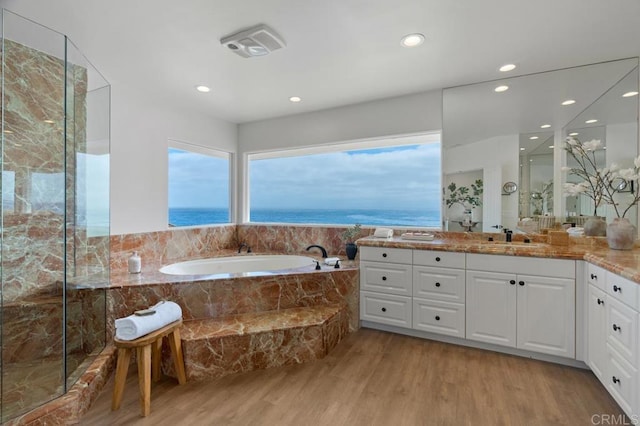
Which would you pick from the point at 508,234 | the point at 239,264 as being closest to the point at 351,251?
the point at 239,264

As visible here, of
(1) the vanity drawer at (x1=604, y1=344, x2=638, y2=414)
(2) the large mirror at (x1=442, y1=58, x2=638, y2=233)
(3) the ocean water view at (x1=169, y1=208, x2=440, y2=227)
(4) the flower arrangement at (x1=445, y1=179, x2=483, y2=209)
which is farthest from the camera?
(3) the ocean water view at (x1=169, y1=208, x2=440, y2=227)

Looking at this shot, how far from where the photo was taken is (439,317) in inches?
106

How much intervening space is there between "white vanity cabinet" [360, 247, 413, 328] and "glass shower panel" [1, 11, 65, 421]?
2.50 meters

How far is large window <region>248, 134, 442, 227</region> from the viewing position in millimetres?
3641

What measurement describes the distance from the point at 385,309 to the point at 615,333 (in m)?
1.65

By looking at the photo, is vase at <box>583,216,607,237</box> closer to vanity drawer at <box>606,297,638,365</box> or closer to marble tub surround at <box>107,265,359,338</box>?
vanity drawer at <box>606,297,638,365</box>

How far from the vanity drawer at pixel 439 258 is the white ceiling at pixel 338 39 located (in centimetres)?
171

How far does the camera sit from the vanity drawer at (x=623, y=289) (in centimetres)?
156

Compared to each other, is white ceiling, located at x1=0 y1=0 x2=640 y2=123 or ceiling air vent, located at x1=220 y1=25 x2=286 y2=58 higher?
white ceiling, located at x1=0 y1=0 x2=640 y2=123

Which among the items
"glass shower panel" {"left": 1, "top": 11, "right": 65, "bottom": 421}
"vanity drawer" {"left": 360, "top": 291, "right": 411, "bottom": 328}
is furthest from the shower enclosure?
"vanity drawer" {"left": 360, "top": 291, "right": 411, "bottom": 328}

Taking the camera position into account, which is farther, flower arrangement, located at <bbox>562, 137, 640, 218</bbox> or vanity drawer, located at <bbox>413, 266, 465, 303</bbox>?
vanity drawer, located at <bbox>413, 266, 465, 303</bbox>

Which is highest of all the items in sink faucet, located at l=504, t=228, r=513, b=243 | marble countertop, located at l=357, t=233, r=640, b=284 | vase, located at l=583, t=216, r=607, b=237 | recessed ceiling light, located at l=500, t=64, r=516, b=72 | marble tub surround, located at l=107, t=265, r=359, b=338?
recessed ceiling light, located at l=500, t=64, r=516, b=72

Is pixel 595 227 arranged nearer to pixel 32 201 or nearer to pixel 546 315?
pixel 546 315

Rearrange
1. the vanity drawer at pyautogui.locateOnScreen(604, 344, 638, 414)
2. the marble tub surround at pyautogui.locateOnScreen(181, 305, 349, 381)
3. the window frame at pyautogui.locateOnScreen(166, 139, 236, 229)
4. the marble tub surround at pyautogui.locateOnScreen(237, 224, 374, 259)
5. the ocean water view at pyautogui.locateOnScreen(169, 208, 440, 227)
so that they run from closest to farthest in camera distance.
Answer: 1. the vanity drawer at pyautogui.locateOnScreen(604, 344, 638, 414)
2. the marble tub surround at pyautogui.locateOnScreen(181, 305, 349, 381)
3. the ocean water view at pyautogui.locateOnScreen(169, 208, 440, 227)
4. the window frame at pyautogui.locateOnScreen(166, 139, 236, 229)
5. the marble tub surround at pyautogui.locateOnScreen(237, 224, 374, 259)
